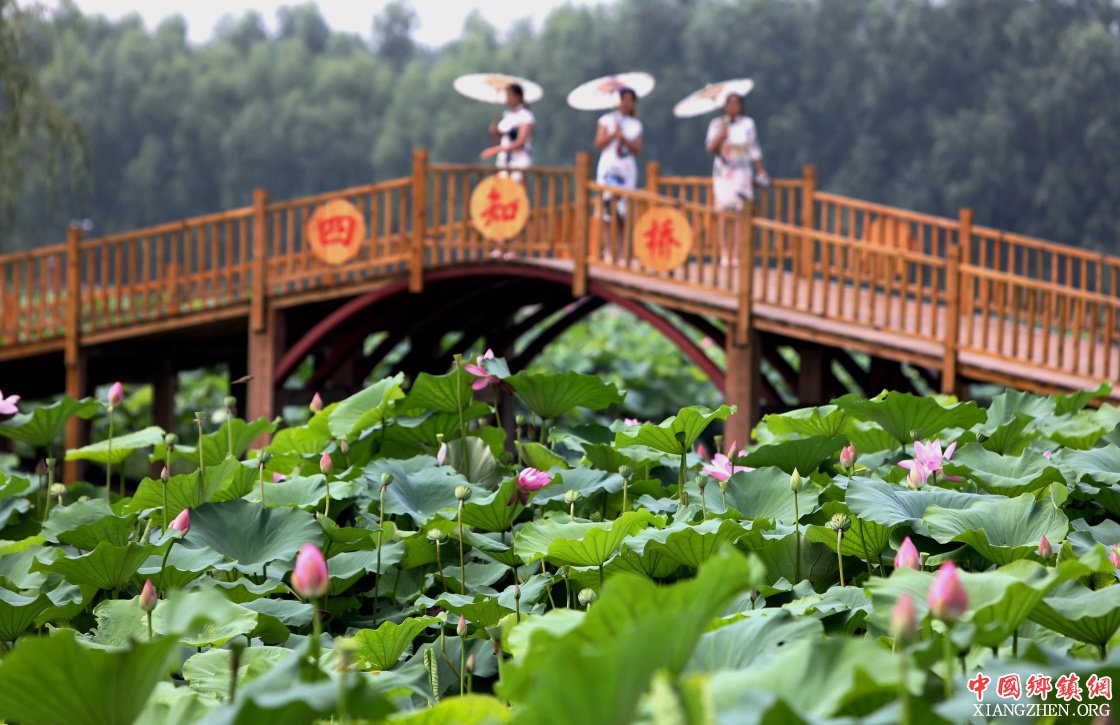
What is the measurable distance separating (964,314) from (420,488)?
7166mm

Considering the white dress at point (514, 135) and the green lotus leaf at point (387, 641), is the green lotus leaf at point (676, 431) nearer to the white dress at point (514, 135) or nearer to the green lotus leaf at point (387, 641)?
the green lotus leaf at point (387, 641)

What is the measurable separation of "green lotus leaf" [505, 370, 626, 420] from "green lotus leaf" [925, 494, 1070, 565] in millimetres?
944

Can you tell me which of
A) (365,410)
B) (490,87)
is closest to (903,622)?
(365,410)

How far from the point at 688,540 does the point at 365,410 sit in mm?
1190

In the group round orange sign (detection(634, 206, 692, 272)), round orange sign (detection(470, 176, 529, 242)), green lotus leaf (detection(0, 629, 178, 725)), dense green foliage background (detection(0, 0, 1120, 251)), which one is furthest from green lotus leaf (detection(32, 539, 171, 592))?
dense green foliage background (detection(0, 0, 1120, 251))

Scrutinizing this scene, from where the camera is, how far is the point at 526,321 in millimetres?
13828

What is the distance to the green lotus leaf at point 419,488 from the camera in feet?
9.47

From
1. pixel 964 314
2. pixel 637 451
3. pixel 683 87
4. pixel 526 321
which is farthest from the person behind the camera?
pixel 683 87

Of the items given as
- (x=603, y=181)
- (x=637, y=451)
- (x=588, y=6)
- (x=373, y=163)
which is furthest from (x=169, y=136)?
(x=637, y=451)

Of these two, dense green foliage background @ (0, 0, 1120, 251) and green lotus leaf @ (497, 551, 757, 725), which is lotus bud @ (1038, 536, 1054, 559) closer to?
green lotus leaf @ (497, 551, 757, 725)

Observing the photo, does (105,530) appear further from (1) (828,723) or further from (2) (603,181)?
(2) (603,181)

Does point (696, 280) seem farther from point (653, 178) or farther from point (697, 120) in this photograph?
point (697, 120)

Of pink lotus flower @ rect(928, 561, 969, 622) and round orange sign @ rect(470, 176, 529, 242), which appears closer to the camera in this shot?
pink lotus flower @ rect(928, 561, 969, 622)

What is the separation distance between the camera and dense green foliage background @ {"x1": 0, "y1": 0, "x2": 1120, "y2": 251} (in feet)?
108
